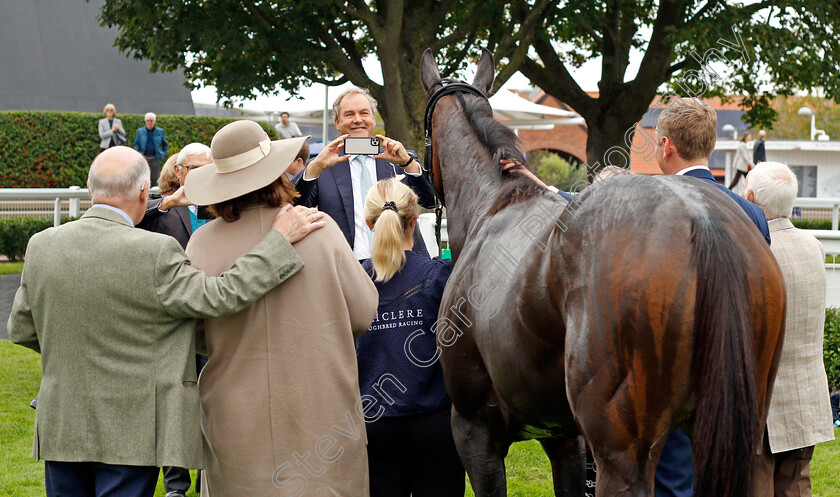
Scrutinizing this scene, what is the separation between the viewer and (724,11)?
10.9m

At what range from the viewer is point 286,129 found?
598 inches

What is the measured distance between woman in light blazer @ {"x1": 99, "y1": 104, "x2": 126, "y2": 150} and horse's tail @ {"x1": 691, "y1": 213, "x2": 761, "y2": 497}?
46.5ft

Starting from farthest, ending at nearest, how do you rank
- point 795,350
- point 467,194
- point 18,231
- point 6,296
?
1. point 18,231
2. point 6,296
3. point 467,194
4. point 795,350

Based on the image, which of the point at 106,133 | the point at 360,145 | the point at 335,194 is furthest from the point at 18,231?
the point at 360,145

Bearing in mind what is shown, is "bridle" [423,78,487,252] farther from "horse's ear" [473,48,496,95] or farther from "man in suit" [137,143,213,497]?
"man in suit" [137,143,213,497]

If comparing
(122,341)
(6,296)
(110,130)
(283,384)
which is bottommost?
(6,296)

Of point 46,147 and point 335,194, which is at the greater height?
point 46,147

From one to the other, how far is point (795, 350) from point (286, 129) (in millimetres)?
12911

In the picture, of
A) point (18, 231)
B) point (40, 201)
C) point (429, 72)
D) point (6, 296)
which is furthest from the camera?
point (18, 231)

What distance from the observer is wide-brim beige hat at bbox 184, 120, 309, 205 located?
2.57 metres

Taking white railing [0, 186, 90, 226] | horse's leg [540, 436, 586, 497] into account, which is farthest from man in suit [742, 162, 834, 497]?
white railing [0, 186, 90, 226]

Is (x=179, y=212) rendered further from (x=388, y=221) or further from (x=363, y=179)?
(x=388, y=221)

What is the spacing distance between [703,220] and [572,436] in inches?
46.4

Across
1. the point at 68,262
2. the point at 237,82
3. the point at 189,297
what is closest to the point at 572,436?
the point at 189,297
